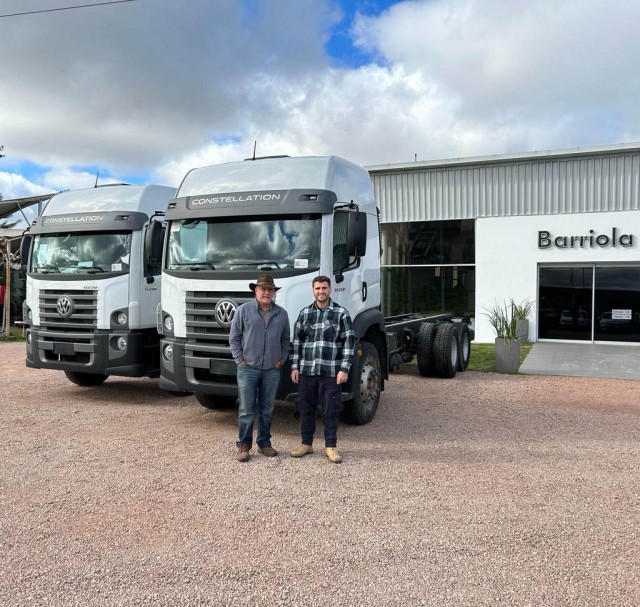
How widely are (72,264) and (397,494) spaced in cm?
588

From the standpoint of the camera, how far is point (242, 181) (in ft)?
22.7

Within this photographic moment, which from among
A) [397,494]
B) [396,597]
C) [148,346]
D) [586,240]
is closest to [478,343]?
[586,240]

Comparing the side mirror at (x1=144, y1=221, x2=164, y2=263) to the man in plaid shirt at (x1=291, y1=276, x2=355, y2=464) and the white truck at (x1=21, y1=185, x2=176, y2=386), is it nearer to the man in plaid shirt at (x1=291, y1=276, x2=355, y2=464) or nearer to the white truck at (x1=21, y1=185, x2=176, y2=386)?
the white truck at (x1=21, y1=185, x2=176, y2=386)

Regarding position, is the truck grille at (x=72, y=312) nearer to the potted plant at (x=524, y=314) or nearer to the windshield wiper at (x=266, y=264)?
Answer: the windshield wiper at (x=266, y=264)

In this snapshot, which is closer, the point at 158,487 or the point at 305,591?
the point at 305,591

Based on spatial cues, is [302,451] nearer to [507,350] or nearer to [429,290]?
[507,350]

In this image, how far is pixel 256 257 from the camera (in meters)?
6.45

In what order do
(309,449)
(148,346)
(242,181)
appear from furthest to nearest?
(148,346)
(242,181)
(309,449)

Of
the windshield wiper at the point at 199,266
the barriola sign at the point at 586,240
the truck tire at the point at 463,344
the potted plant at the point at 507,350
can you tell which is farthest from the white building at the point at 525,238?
the windshield wiper at the point at 199,266

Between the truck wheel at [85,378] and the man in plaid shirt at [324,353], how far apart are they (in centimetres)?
503

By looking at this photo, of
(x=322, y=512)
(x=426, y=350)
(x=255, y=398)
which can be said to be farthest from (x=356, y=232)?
(x=426, y=350)

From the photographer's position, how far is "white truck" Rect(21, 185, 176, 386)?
8141 mm

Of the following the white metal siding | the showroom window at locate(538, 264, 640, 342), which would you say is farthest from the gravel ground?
the white metal siding

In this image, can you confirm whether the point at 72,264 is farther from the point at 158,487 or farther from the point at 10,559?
the point at 10,559
